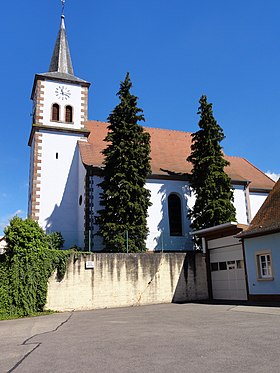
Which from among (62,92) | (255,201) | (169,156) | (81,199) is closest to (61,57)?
(62,92)

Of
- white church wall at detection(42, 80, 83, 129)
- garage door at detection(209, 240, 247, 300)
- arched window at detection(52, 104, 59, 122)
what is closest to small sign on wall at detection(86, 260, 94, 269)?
garage door at detection(209, 240, 247, 300)

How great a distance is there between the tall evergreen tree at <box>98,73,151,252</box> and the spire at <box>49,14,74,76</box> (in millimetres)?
8950

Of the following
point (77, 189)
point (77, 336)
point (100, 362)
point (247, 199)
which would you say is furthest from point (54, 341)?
point (247, 199)

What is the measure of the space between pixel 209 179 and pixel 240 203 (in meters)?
5.09

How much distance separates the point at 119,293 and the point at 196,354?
11810 mm

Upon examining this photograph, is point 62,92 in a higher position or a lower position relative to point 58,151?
higher

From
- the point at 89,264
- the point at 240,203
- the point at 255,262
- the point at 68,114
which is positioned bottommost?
the point at 255,262

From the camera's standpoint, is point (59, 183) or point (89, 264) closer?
point (89, 264)

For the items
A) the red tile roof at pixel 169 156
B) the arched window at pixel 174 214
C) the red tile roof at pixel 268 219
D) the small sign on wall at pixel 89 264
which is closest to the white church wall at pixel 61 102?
the red tile roof at pixel 169 156

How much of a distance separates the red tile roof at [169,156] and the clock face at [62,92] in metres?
2.81

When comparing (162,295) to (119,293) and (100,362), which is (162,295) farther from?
(100,362)

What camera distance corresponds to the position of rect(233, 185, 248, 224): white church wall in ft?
89.5

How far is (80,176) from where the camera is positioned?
26.0 m

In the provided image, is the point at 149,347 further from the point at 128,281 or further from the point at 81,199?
the point at 81,199
